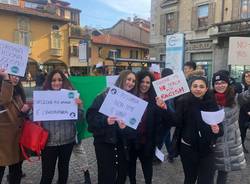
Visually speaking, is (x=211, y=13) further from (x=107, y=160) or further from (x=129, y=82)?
(x=107, y=160)

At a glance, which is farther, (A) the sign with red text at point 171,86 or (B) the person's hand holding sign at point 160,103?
(A) the sign with red text at point 171,86

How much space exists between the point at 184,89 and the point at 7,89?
2.08 m

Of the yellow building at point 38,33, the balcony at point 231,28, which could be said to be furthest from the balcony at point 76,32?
the balcony at point 231,28

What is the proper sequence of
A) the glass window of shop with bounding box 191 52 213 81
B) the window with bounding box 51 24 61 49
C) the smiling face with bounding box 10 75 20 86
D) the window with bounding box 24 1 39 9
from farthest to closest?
the window with bounding box 24 1 39 9 → the window with bounding box 51 24 61 49 → the glass window of shop with bounding box 191 52 213 81 → the smiling face with bounding box 10 75 20 86

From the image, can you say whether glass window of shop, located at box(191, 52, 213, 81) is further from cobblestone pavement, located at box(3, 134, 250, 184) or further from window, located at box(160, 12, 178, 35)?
cobblestone pavement, located at box(3, 134, 250, 184)

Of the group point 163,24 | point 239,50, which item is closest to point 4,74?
point 239,50

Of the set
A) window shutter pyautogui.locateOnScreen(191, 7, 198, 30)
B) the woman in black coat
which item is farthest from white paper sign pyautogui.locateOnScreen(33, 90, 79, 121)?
window shutter pyautogui.locateOnScreen(191, 7, 198, 30)

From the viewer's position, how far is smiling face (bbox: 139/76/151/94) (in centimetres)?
396

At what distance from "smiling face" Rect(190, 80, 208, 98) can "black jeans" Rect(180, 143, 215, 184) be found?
2.00ft

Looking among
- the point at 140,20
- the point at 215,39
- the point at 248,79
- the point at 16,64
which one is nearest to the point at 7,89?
the point at 16,64

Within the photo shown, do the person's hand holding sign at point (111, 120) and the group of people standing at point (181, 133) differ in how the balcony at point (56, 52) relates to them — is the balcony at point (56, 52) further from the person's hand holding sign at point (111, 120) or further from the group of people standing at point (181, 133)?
the person's hand holding sign at point (111, 120)

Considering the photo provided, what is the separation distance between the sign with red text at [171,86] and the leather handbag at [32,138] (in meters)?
1.45

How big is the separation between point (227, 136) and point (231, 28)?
20.0m

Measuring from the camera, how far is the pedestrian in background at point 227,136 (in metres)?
3.86
